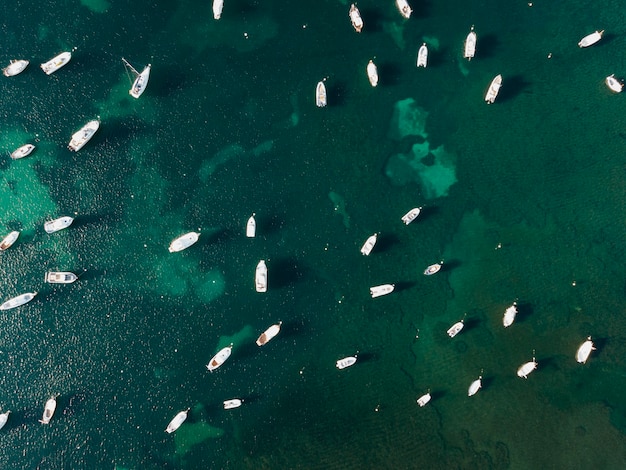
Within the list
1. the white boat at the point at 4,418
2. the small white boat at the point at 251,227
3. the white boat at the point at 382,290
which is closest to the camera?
the white boat at the point at 4,418

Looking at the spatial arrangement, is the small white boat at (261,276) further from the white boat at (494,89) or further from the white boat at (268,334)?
the white boat at (494,89)

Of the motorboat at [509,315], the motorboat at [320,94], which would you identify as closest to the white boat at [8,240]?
the motorboat at [320,94]

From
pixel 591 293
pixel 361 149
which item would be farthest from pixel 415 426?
pixel 361 149


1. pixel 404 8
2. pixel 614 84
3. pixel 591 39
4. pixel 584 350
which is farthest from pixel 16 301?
pixel 614 84

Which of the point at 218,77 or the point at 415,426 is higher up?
the point at 218,77

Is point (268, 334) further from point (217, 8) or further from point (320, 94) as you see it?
point (217, 8)

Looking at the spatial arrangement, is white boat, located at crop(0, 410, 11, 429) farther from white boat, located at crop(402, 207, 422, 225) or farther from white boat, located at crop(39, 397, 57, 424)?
white boat, located at crop(402, 207, 422, 225)

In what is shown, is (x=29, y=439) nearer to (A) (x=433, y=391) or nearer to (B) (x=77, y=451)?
(B) (x=77, y=451)
